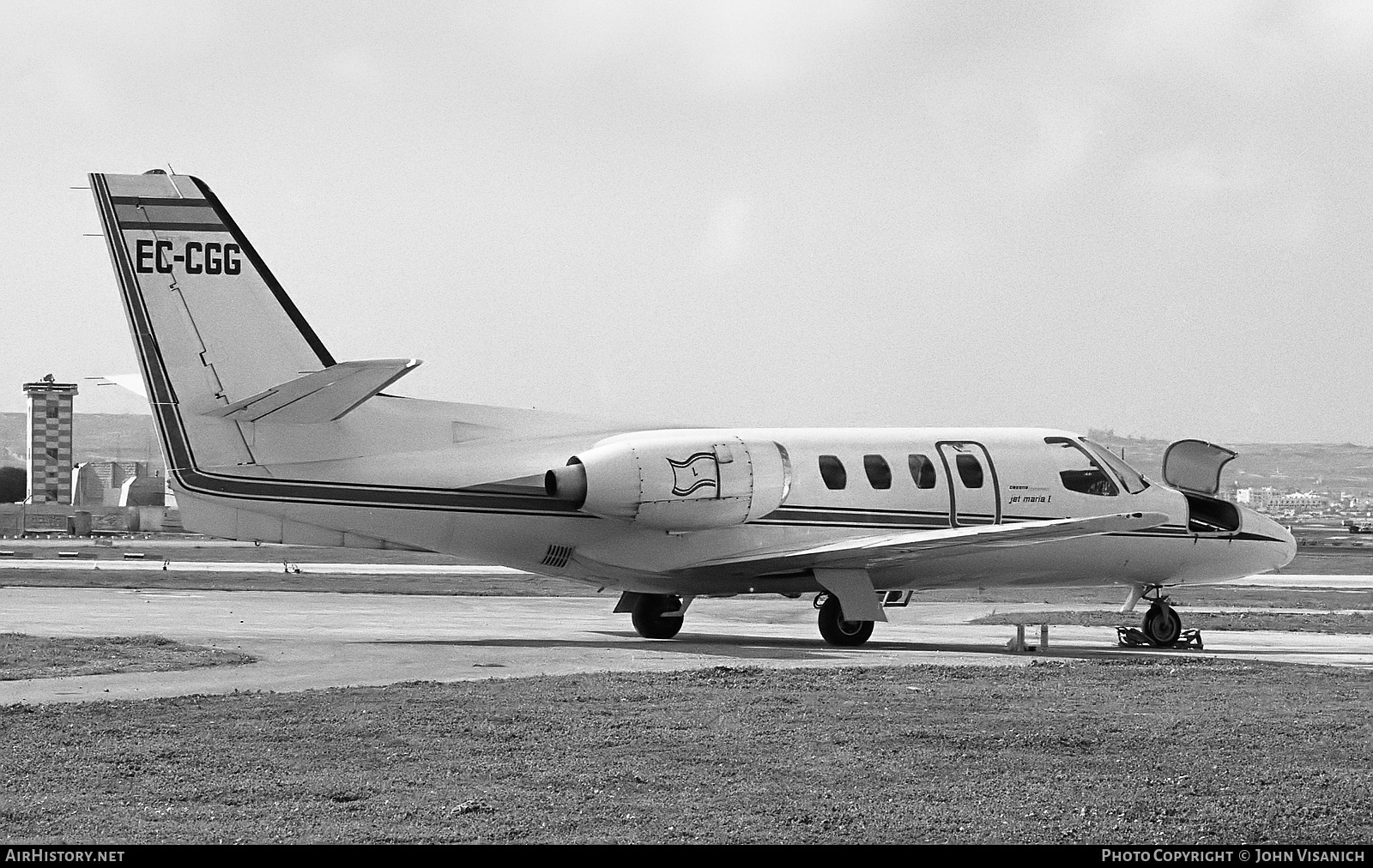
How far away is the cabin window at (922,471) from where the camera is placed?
26.0 m

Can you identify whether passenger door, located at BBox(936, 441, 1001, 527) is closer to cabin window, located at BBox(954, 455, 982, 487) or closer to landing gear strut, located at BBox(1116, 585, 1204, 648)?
cabin window, located at BBox(954, 455, 982, 487)

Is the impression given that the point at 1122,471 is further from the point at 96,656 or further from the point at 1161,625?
the point at 96,656

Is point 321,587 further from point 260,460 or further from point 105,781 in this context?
point 105,781

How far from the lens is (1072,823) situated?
974cm

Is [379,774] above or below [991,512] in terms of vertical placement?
below

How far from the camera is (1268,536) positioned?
28.9 m

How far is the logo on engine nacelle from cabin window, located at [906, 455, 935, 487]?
385cm

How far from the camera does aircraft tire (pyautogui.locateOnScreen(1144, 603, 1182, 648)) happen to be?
26422 millimetres

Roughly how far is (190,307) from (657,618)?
30.0ft

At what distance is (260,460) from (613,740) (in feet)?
38.7

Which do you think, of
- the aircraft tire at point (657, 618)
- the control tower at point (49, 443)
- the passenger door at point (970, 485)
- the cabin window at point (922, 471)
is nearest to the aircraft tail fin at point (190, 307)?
the aircraft tire at point (657, 618)

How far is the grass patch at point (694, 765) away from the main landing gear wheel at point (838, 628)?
8.02m

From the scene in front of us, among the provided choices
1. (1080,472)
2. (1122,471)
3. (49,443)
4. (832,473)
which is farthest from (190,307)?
(49,443)

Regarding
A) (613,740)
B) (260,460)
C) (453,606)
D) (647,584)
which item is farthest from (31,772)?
(453,606)
